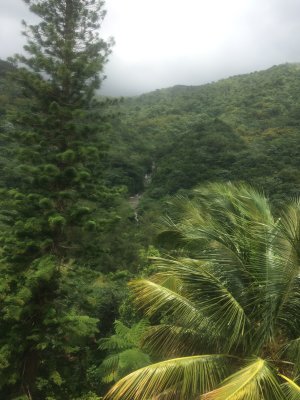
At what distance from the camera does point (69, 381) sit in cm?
991

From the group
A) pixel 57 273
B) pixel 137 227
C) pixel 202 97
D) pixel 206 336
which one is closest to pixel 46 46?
pixel 57 273

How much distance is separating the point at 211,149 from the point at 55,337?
3535 cm

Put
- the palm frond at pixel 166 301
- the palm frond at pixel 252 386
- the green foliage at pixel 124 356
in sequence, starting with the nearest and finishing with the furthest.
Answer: the palm frond at pixel 252 386
the palm frond at pixel 166 301
the green foliage at pixel 124 356

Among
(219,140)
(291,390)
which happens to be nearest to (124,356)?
(291,390)

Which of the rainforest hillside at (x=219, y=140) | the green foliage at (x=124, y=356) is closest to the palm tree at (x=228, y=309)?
the green foliage at (x=124, y=356)

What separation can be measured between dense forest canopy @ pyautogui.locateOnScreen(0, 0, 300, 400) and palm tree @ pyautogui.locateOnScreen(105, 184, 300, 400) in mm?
17

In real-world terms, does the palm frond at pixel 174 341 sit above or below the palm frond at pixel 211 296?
below

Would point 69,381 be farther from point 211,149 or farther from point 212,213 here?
point 211,149

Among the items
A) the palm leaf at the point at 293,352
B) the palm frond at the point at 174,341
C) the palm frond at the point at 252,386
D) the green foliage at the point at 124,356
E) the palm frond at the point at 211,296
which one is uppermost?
the palm frond at the point at 211,296

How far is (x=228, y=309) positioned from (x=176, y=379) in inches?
37.7

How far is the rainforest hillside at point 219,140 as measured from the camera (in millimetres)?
36094

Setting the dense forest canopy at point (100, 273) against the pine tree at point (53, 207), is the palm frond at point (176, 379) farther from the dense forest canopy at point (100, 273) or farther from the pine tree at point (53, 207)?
the pine tree at point (53, 207)

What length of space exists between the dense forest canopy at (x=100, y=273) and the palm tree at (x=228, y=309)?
2 centimetres

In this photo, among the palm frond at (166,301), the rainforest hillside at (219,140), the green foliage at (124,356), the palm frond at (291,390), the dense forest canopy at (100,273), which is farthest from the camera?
the rainforest hillside at (219,140)
